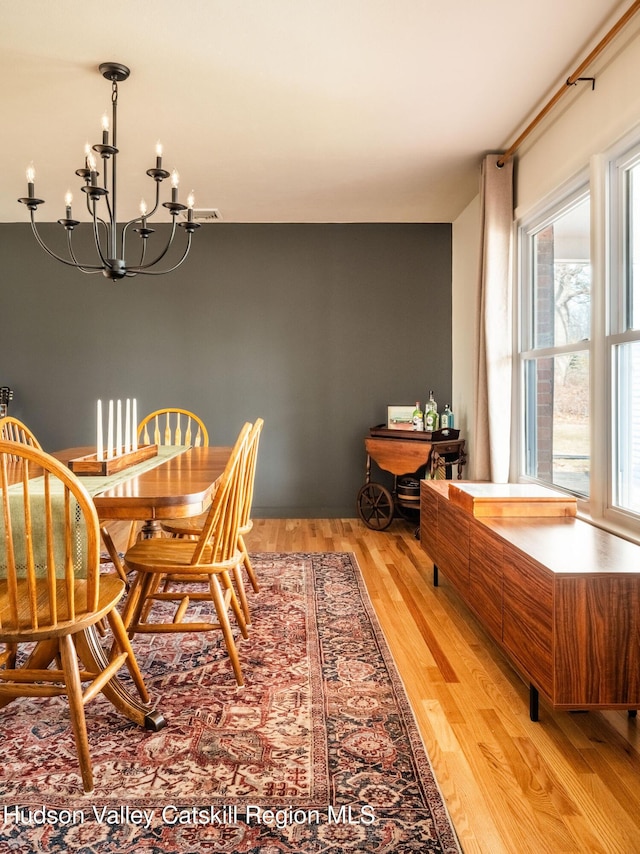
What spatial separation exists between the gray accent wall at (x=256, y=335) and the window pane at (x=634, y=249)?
277 centimetres

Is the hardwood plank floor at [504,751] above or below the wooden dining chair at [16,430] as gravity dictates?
below

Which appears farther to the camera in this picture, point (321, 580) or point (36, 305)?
point (36, 305)

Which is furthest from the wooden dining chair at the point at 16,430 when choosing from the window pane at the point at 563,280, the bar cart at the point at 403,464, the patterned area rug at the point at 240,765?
the window pane at the point at 563,280

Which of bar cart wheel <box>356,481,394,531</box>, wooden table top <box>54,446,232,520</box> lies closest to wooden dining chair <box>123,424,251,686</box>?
wooden table top <box>54,446,232,520</box>

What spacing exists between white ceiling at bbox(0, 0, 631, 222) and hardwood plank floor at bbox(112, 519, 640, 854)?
8.15ft

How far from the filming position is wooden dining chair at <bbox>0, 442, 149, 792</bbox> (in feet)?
5.21

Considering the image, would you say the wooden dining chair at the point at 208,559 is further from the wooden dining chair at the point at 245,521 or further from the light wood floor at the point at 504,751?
the light wood floor at the point at 504,751

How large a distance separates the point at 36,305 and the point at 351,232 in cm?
274

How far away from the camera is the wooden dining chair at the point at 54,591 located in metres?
1.59

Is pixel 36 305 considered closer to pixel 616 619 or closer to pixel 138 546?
pixel 138 546

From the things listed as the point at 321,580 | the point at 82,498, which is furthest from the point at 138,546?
the point at 321,580

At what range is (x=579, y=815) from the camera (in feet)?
4.99

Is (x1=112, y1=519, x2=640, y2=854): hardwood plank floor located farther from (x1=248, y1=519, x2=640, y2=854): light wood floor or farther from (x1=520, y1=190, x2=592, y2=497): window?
(x1=520, y1=190, x2=592, y2=497): window

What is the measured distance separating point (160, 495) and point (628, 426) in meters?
1.95
